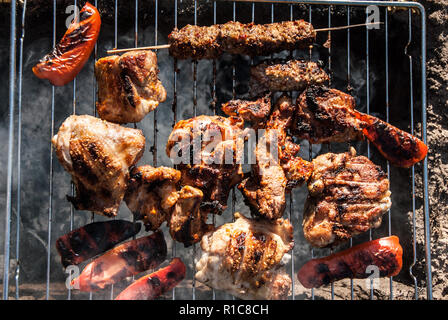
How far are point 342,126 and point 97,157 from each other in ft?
6.56

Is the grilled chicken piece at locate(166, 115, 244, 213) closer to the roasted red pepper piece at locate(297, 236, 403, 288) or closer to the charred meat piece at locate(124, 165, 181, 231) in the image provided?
the charred meat piece at locate(124, 165, 181, 231)

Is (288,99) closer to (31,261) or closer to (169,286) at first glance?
(169,286)

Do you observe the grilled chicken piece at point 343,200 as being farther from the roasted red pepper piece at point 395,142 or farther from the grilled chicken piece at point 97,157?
the grilled chicken piece at point 97,157

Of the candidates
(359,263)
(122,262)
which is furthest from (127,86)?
(359,263)

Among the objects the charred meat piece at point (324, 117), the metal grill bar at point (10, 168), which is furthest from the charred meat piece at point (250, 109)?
the metal grill bar at point (10, 168)

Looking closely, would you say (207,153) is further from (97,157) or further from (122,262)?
(122,262)

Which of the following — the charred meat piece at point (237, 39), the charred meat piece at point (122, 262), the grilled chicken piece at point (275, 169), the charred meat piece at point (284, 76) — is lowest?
the charred meat piece at point (122, 262)

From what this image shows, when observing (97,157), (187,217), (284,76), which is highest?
(284,76)

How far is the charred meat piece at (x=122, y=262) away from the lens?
344 centimetres

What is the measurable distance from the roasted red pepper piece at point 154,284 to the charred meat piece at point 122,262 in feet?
0.33

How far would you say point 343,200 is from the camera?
352 cm

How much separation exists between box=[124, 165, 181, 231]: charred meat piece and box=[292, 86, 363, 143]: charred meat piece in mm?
1156

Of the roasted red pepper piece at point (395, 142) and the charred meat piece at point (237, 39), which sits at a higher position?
the charred meat piece at point (237, 39)

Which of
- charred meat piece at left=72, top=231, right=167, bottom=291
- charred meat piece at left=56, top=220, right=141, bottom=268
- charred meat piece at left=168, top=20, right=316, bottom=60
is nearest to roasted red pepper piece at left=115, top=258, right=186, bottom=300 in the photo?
charred meat piece at left=72, top=231, right=167, bottom=291
